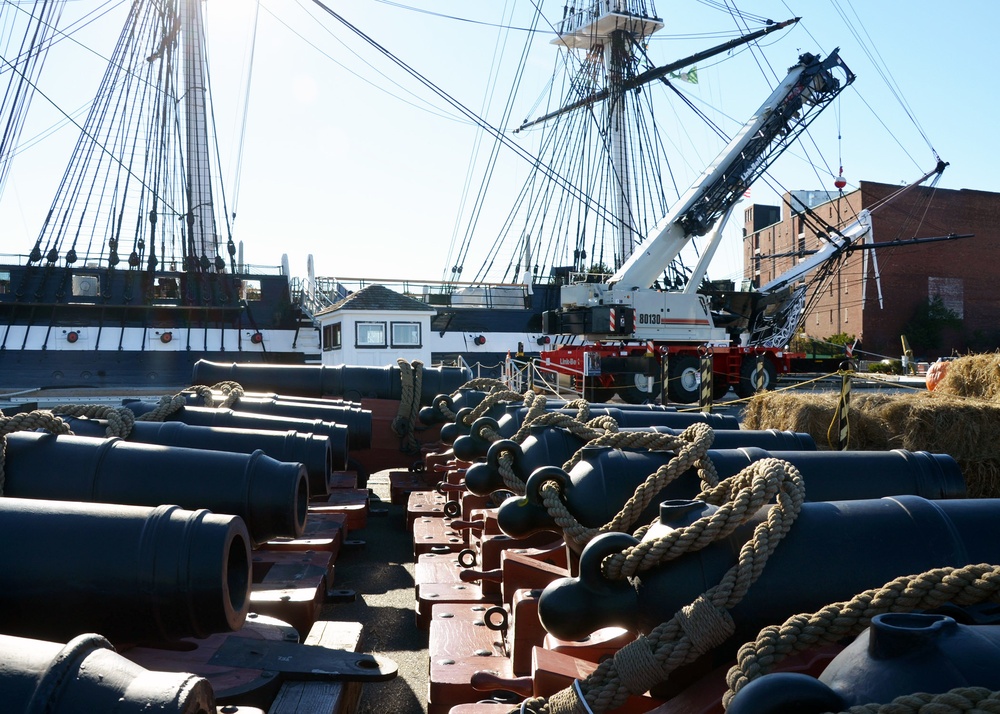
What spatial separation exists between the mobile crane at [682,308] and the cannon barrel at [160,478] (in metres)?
12.2

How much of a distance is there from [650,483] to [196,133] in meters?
26.3

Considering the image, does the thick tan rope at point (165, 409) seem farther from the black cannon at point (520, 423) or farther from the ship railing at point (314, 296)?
the ship railing at point (314, 296)

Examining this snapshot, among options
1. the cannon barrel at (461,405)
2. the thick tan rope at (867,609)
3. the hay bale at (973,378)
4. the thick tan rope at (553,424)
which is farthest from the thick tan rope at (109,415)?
the hay bale at (973,378)

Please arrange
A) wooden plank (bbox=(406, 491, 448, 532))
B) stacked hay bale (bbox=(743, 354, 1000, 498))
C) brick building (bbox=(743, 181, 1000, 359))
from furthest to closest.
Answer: brick building (bbox=(743, 181, 1000, 359)), stacked hay bale (bbox=(743, 354, 1000, 498)), wooden plank (bbox=(406, 491, 448, 532))

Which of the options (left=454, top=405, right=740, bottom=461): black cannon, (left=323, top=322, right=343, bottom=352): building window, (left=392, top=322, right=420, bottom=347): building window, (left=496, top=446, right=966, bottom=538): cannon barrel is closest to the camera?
(left=496, top=446, right=966, bottom=538): cannon barrel

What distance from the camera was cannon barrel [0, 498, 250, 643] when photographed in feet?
6.18

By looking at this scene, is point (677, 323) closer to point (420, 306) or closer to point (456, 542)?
point (420, 306)

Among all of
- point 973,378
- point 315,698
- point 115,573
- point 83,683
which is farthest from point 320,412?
point 973,378

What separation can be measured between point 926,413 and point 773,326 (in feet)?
47.9

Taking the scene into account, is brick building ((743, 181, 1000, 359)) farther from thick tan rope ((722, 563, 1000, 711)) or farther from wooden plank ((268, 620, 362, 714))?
thick tan rope ((722, 563, 1000, 711))

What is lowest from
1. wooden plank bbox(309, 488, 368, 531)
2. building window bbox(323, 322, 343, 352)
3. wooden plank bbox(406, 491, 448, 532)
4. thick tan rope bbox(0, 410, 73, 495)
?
wooden plank bbox(406, 491, 448, 532)

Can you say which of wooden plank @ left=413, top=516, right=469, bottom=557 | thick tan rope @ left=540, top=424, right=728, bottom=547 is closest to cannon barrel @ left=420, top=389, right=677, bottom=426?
wooden plank @ left=413, top=516, right=469, bottom=557

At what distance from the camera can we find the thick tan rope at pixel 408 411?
7.20 meters

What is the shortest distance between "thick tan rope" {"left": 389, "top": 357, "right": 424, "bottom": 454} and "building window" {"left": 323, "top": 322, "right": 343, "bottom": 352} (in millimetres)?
8772
